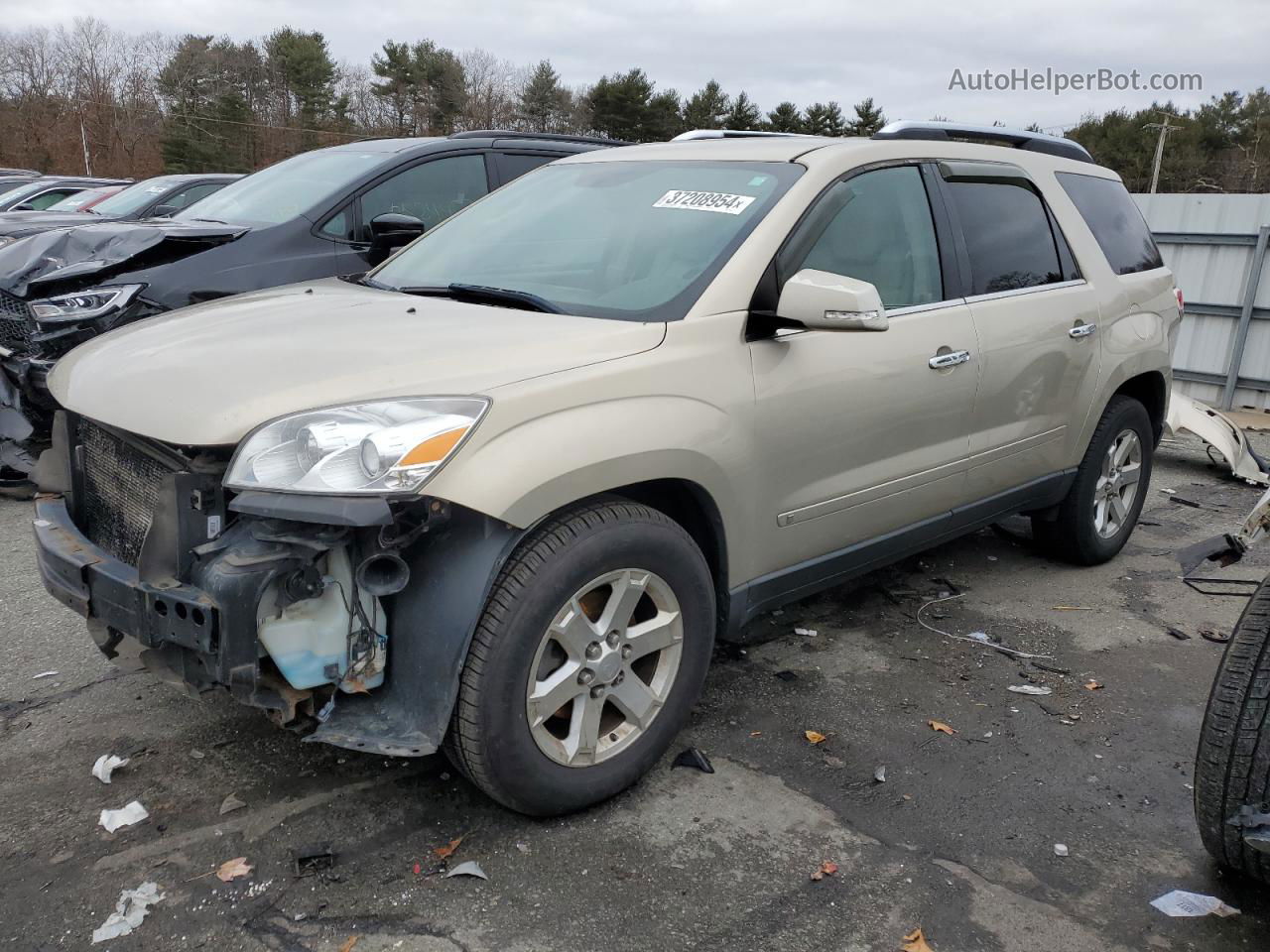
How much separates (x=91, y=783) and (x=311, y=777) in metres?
0.61

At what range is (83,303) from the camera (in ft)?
16.7

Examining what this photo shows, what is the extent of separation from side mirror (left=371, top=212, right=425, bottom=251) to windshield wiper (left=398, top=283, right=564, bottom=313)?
1524mm

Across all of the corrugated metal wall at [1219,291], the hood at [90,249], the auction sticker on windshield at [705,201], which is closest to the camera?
the auction sticker on windshield at [705,201]

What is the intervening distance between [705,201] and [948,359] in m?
1.04

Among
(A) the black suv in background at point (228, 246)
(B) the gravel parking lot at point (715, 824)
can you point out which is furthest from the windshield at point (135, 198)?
(B) the gravel parking lot at point (715, 824)

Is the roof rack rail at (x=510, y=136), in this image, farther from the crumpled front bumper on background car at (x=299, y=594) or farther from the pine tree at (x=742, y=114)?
the pine tree at (x=742, y=114)

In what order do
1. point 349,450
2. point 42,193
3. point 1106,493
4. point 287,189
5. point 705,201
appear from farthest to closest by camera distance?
point 42,193
point 287,189
point 1106,493
point 705,201
point 349,450

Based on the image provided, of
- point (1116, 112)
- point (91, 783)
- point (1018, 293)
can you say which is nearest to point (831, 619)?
point (1018, 293)

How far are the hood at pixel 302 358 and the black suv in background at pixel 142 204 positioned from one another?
236 inches

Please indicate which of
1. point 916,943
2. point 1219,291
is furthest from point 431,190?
point 1219,291

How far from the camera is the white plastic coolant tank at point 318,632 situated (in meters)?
2.32

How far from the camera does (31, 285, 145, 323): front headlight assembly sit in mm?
4988

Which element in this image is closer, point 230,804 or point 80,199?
point 230,804

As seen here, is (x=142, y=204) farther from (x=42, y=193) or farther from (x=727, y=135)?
(x=727, y=135)
